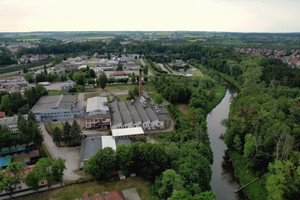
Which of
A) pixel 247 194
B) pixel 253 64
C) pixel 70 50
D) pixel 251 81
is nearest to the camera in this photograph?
pixel 247 194

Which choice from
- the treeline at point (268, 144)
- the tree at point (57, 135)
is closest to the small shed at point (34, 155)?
the tree at point (57, 135)

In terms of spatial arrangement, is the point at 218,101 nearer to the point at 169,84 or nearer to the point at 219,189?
the point at 169,84

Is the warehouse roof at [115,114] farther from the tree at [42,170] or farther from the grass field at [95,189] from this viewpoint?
the tree at [42,170]

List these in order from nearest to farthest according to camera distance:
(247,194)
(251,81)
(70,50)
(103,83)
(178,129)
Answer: (247,194) → (178,129) → (251,81) → (103,83) → (70,50)

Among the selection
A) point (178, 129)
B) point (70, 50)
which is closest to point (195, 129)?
point (178, 129)

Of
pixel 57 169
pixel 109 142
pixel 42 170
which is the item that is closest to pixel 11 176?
pixel 42 170

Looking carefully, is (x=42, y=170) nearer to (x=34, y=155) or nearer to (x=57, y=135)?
(x=34, y=155)

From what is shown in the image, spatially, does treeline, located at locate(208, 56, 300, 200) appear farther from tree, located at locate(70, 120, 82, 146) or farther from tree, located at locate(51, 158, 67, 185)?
tree, located at locate(70, 120, 82, 146)
